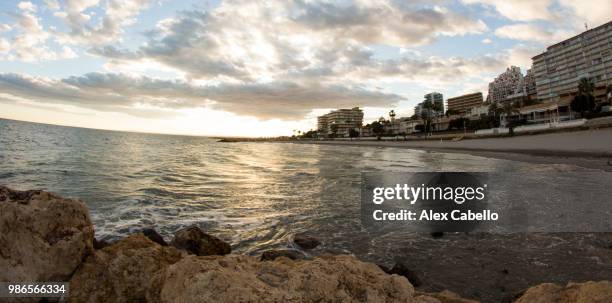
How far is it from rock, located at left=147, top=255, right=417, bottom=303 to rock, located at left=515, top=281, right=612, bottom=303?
127 centimetres

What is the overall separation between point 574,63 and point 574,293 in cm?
17350

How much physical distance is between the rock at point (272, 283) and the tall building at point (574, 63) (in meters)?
141

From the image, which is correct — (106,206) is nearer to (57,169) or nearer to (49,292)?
(49,292)

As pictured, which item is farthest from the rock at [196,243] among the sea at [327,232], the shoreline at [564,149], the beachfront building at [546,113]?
the beachfront building at [546,113]

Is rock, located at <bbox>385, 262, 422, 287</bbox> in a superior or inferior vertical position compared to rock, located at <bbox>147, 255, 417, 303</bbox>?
inferior

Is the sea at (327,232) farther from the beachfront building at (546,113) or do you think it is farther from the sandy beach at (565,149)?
the beachfront building at (546,113)

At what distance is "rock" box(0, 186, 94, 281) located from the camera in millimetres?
3818

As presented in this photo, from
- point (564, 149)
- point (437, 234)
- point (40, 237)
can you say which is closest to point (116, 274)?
point (40, 237)

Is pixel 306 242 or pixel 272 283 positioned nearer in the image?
pixel 272 283

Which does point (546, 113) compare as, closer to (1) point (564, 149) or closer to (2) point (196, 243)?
(1) point (564, 149)

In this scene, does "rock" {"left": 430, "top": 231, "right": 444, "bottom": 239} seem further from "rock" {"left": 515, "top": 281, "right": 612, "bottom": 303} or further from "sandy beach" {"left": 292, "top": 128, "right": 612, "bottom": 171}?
"sandy beach" {"left": 292, "top": 128, "right": 612, "bottom": 171}

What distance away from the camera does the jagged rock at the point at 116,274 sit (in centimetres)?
383

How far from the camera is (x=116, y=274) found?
3971 millimetres

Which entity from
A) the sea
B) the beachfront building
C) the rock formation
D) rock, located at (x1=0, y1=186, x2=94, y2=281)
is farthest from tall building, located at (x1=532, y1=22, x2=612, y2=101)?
rock, located at (x1=0, y1=186, x2=94, y2=281)
